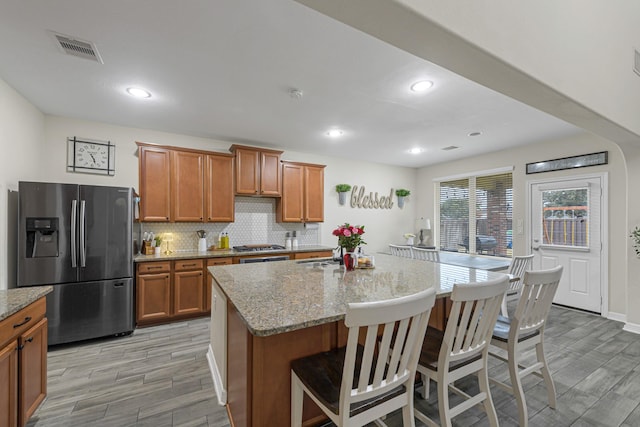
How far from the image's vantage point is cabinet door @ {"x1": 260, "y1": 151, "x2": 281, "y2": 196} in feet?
14.4

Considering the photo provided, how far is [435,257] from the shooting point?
161 inches

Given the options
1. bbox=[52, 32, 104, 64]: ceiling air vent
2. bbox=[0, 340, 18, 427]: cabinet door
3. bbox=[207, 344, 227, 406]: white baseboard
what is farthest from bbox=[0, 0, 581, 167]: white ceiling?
bbox=[207, 344, 227, 406]: white baseboard

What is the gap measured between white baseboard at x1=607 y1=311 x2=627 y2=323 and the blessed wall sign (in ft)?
12.3

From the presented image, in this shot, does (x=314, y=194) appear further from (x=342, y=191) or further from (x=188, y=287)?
(x=188, y=287)

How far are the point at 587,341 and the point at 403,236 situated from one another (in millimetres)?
3637

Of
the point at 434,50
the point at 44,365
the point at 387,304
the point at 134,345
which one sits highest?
the point at 434,50

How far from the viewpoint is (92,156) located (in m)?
3.57

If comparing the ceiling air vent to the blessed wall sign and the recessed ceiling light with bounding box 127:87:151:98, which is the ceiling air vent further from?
the blessed wall sign

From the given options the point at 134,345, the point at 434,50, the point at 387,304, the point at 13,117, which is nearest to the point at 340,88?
the point at 434,50

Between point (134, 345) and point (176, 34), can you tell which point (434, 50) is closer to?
point (176, 34)

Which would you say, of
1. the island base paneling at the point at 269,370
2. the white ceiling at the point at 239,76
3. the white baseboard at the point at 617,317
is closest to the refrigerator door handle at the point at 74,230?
the white ceiling at the point at 239,76

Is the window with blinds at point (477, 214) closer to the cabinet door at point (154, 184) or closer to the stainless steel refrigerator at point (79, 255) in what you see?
the cabinet door at point (154, 184)

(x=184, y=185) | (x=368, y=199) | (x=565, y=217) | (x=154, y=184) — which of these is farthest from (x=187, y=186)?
(x=565, y=217)

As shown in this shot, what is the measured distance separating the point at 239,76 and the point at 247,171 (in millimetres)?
1985
